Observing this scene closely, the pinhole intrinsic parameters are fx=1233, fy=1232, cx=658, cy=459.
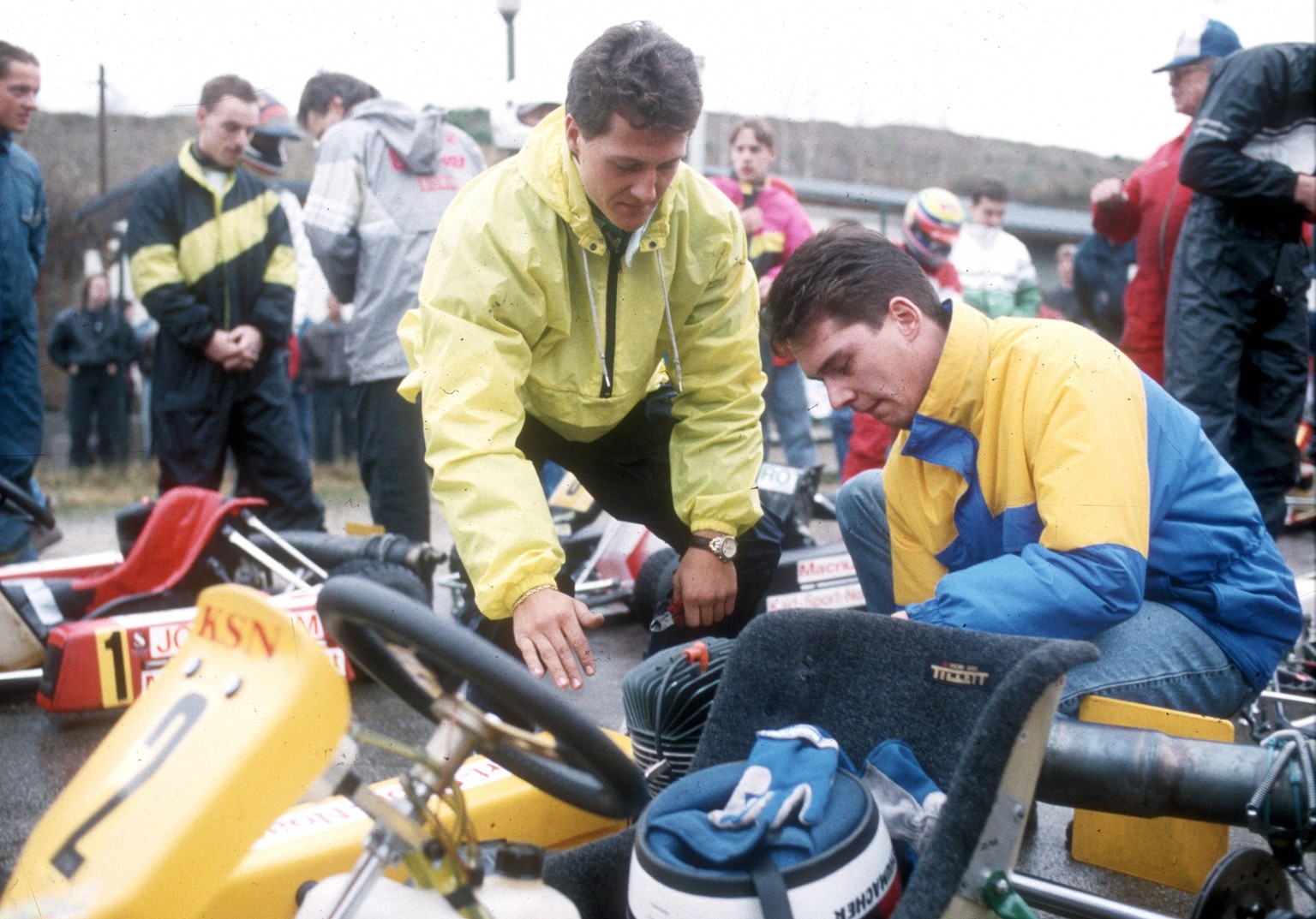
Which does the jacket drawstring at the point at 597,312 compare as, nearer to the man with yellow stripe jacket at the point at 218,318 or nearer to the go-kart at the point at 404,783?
the go-kart at the point at 404,783

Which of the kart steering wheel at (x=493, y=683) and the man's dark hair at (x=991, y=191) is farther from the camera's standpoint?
the man's dark hair at (x=991, y=191)

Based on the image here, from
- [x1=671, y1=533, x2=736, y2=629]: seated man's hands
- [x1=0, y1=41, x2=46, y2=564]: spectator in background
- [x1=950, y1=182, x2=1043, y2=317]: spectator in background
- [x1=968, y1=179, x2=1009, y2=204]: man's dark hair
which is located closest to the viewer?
[x1=671, y1=533, x2=736, y2=629]: seated man's hands

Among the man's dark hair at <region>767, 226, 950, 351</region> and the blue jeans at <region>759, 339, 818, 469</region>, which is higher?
the man's dark hair at <region>767, 226, 950, 351</region>

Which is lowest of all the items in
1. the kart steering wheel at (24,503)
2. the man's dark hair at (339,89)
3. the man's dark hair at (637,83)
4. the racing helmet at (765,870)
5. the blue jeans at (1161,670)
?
the kart steering wheel at (24,503)

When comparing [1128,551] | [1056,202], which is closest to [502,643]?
[1128,551]

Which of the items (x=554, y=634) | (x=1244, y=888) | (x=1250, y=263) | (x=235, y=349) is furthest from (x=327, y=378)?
(x=1244, y=888)

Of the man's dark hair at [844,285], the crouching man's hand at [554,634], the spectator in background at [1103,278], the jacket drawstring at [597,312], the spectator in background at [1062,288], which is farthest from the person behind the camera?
the spectator in background at [1062,288]

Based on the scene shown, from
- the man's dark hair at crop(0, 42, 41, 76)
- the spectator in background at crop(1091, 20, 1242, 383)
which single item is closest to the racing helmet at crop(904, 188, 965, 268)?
the spectator in background at crop(1091, 20, 1242, 383)

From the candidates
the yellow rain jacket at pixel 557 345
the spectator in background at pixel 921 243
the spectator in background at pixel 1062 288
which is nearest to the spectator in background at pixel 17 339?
the yellow rain jacket at pixel 557 345

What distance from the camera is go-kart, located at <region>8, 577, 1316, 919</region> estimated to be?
1223 millimetres

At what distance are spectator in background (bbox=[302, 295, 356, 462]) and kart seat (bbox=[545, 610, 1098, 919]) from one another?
20.5 ft

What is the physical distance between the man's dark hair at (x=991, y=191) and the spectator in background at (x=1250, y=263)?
5.73 feet

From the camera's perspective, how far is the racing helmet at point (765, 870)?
4.21ft

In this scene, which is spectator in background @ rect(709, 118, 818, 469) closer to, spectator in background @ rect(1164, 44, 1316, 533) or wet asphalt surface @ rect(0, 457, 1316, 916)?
wet asphalt surface @ rect(0, 457, 1316, 916)
